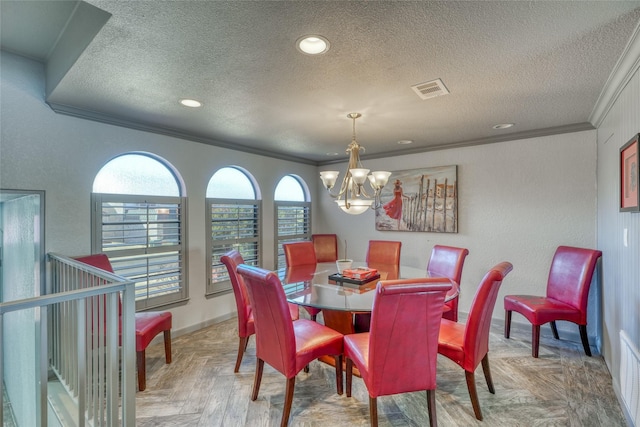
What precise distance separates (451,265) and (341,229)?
228 centimetres

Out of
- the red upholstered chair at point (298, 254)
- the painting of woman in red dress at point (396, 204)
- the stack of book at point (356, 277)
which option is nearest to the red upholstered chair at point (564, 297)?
the stack of book at point (356, 277)

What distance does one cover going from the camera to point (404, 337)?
178 cm

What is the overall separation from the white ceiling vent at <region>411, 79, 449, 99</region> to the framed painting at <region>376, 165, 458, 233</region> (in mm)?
1982

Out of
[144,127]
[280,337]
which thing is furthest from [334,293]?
[144,127]

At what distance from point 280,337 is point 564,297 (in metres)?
2.95

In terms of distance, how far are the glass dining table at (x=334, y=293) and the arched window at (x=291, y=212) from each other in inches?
53.3

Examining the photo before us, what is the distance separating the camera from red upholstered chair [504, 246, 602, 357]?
9.43 ft

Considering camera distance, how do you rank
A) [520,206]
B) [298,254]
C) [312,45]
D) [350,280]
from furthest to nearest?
[298,254]
[520,206]
[350,280]
[312,45]

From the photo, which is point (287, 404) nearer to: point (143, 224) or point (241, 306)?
point (241, 306)

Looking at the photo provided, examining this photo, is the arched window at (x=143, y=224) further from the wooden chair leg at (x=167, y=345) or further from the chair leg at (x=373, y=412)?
the chair leg at (x=373, y=412)

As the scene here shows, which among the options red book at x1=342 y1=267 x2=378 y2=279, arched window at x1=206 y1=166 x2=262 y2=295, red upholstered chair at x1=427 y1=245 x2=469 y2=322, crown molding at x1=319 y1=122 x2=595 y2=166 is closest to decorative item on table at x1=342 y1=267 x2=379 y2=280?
red book at x1=342 y1=267 x2=378 y2=279

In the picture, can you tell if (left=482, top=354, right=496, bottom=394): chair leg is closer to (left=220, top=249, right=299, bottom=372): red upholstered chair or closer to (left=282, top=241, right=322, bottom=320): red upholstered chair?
(left=220, top=249, right=299, bottom=372): red upholstered chair

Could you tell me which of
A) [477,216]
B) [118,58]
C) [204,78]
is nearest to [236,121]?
[204,78]

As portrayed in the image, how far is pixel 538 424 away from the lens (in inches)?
79.6
